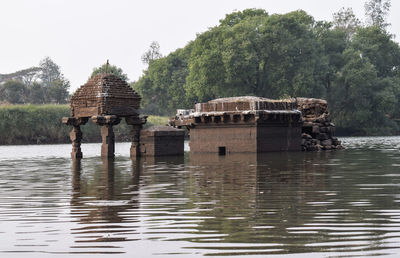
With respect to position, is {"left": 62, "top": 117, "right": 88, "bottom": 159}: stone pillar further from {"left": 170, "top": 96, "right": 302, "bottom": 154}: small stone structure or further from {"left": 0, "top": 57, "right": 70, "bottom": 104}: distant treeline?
{"left": 0, "top": 57, "right": 70, "bottom": 104}: distant treeline

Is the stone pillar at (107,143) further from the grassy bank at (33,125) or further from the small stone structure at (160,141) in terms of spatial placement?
the grassy bank at (33,125)

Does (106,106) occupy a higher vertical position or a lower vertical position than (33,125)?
higher

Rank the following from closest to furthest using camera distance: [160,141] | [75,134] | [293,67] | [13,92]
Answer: [160,141], [75,134], [293,67], [13,92]

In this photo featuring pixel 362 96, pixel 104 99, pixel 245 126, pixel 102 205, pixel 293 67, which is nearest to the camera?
pixel 102 205

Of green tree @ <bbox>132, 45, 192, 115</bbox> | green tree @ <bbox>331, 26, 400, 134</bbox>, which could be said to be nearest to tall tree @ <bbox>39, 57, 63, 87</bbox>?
green tree @ <bbox>132, 45, 192, 115</bbox>

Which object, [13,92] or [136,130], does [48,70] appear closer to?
[13,92]

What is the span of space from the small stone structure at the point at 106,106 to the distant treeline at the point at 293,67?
123ft

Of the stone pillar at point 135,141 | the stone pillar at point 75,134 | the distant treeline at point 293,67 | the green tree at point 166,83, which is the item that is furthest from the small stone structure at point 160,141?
the green tree at point 166,83

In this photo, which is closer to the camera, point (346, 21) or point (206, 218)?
point (206, 218)

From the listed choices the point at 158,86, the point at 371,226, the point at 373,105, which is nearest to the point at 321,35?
the point at 373,105

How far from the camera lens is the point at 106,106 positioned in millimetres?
31203

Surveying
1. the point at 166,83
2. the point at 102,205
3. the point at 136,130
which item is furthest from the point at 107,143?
the point at 166,83

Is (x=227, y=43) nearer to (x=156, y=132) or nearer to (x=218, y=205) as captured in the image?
(x=156, y=132)

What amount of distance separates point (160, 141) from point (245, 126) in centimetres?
421
